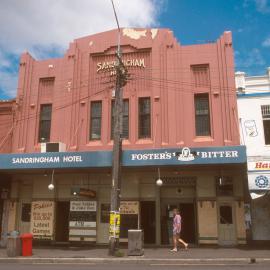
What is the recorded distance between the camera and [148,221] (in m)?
19.5

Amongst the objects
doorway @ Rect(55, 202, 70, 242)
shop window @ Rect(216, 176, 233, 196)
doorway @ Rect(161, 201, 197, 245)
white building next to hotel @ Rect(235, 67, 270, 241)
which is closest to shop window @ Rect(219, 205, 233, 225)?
shop window @ Rect(216, 176, 233, 196)

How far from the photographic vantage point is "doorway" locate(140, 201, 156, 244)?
19.2 m

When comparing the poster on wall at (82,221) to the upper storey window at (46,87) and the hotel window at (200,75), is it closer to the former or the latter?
the upper storey window at (46,87)

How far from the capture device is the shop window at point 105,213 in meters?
19.8

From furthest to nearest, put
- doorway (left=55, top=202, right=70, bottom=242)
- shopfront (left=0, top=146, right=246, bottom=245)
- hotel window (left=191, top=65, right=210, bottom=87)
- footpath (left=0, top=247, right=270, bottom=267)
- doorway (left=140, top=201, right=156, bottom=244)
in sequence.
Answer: doorway (left=55, top=202, right=70, bottom=242), hotel window (left=191, top=65, right=210, bottom=87), doorway (left=140, top=201, right=156, bottom=244), shopfront (left=0, top=146, right=246, bottom=245), footpath (left=0, top=247, right=270, bottom=267)

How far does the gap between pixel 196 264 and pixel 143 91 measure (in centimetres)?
973

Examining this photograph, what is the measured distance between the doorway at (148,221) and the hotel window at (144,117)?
11.5 feet

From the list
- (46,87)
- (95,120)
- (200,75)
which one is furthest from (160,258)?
(46,87)

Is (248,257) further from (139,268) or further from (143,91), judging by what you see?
(143,91)

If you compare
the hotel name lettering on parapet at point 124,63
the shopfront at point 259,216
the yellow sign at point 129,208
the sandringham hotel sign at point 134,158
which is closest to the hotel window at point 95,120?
the hotel name lettering on parapet at point 124,63

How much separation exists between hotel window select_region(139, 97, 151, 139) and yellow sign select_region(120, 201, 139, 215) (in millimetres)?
3400

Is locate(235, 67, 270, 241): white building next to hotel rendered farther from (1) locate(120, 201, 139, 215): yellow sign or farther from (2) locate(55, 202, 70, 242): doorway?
(2) locate(55, 202, 70, 242): doorway

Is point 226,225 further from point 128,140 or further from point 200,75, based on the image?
point 200,75

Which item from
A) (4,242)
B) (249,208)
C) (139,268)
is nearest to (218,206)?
(249,208)
